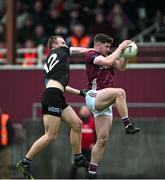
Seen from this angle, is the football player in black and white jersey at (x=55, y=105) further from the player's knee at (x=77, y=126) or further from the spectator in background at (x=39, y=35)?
the spectator in background at (x=39, y=35)

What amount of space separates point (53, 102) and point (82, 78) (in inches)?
389

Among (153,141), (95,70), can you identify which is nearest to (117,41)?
(153,141)

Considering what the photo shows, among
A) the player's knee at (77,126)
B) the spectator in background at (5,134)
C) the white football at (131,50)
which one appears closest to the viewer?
the white football at (131,50)

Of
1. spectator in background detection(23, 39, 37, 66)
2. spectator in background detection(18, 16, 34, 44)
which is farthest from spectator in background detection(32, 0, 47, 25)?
spectator in background detection(23, 39, 37, 66)

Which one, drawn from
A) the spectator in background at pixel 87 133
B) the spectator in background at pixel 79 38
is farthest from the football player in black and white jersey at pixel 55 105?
the spectator in background at pixel 79 38

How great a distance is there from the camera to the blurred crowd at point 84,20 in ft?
96.9

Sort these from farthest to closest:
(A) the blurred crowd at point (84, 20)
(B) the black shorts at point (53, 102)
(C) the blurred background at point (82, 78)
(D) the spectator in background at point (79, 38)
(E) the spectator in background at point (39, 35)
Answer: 1. (E) the spectator in background at point (39, 35)
2. (A) the blurred crowd at point (84, 20)
3. (D) the spectator in background at point (79, 38)
4. (C) the blurred background at point (82, 78)
5. (B) the black shorts at point (53, 102)

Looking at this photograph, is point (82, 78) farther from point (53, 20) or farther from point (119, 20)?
point (53, 20)

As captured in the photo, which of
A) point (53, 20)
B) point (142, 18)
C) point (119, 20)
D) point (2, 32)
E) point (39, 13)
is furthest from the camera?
point (2, 32)

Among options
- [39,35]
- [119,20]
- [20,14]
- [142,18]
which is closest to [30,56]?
[39,35]

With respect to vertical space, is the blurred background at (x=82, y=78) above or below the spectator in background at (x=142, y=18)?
below

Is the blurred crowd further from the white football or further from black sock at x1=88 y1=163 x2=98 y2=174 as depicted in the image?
the white football

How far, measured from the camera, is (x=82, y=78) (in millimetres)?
29547

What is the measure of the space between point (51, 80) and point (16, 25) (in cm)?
1095
